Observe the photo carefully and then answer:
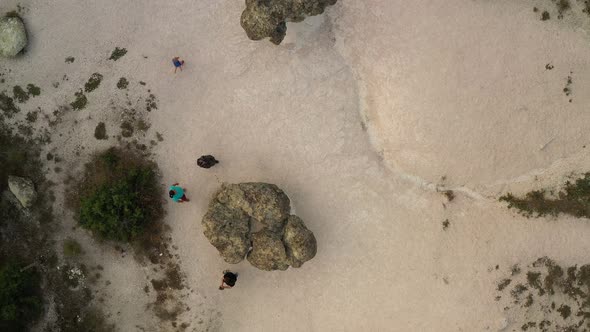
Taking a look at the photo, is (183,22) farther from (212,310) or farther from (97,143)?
(212,310)

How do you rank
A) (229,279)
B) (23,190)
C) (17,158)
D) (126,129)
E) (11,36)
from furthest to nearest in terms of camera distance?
(126,129) < (17,158) < (23,190) < (11,36) < (229,279)

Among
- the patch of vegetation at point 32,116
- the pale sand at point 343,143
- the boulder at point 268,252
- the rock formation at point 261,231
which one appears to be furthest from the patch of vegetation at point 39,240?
the boulder at point 268,252

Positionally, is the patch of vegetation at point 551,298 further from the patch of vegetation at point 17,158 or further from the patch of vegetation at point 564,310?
the patch of vegetation at point 17,158

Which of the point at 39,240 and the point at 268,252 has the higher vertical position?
the point at 268,252

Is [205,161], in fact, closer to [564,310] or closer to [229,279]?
[229,279]

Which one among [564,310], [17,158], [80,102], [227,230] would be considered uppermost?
[80,102]

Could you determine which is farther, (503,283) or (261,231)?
(503,283)

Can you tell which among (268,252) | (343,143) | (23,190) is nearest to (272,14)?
(343,143)
